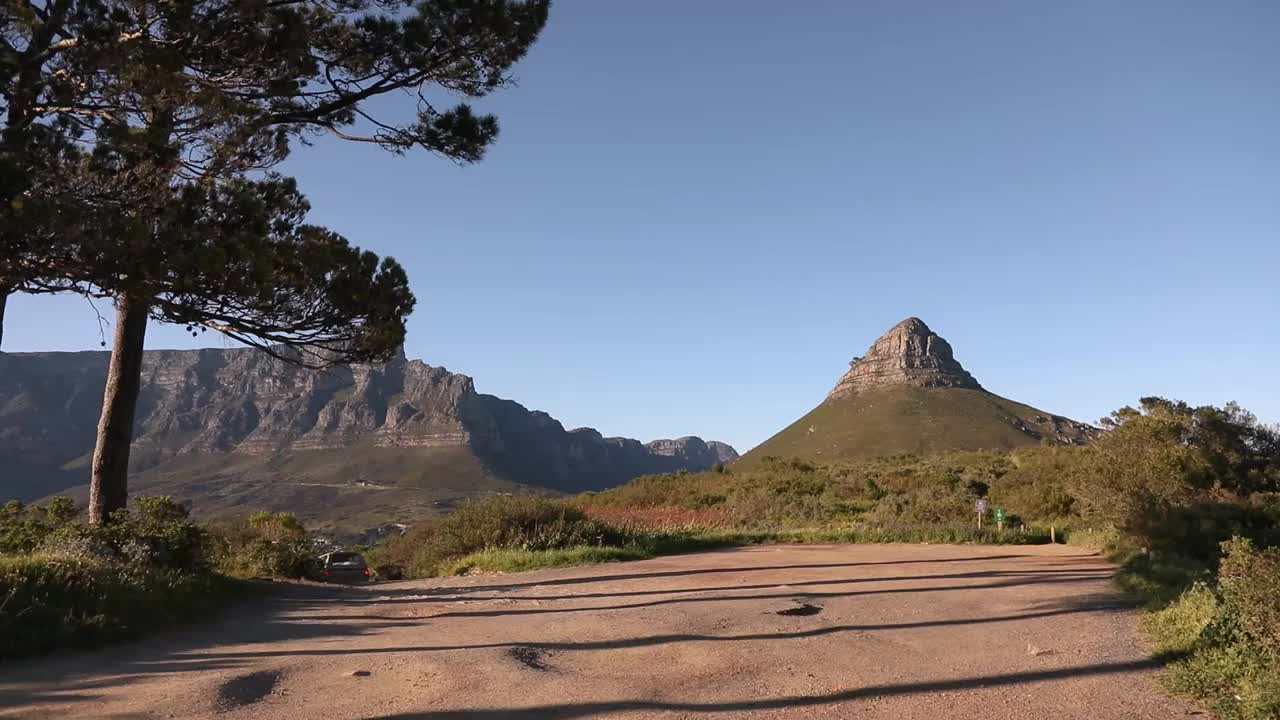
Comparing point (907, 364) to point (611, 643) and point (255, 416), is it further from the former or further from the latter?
point (611, 643)

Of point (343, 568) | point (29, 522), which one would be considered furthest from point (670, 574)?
point (29, 522)

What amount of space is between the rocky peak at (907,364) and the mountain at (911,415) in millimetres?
121

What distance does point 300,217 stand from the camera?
13.5 meters

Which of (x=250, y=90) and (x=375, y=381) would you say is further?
(x=375, y=381)

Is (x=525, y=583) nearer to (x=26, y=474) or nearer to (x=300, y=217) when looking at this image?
(x=300, y=217)

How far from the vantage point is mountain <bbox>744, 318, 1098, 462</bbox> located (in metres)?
79.2

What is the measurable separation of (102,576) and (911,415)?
8642 cm

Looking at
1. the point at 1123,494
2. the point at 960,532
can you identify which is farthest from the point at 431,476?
the point at 1123,494

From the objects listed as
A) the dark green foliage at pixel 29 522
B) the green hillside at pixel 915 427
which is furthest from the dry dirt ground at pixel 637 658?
the green hillside at pixel 915 427

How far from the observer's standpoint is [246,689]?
6531 mm

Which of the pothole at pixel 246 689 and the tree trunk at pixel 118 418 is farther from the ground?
the tree trunk at pixel 118 418

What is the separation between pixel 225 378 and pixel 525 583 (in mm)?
137303

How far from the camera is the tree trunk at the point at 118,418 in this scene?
479 inches

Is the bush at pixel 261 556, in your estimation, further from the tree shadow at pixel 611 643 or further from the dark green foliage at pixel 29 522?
the tree shadow at pixel 611 643
